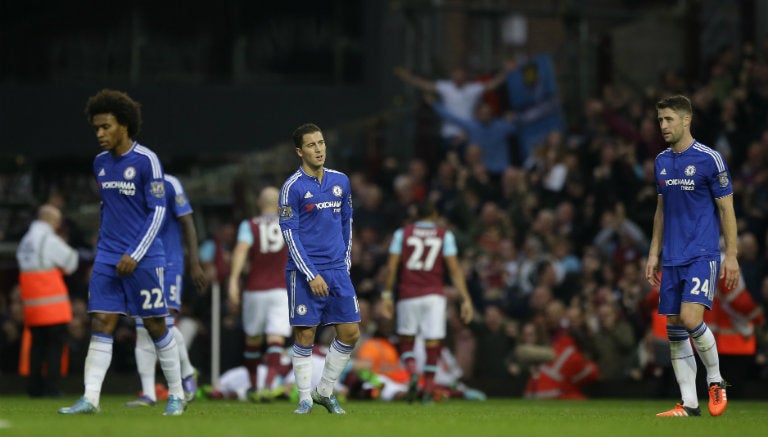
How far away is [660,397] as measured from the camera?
1714 centimetres

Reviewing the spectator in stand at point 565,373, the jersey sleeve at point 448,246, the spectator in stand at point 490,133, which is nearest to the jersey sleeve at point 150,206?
the jersey sleeve at point 448,246

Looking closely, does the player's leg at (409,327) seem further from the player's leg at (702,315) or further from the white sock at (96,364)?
the white sock at (96,364)

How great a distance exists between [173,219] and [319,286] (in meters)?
2.70

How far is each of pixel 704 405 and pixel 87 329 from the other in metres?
9.07

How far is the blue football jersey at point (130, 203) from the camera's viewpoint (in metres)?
10.4

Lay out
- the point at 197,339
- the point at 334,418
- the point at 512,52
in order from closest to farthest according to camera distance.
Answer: the point at 334,418
the point at 197,339
the point at 512,52

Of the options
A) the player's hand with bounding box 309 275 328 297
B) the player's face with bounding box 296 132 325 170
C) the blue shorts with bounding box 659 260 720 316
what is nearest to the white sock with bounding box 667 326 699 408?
the blue shorts with bounding box 659 260 720 316

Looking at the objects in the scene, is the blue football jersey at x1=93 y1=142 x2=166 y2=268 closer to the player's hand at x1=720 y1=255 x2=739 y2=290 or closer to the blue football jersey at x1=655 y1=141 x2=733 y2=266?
the blue football jersey at x1=655 y1=141 x2=733 y2=266

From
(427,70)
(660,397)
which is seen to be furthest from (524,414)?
(427,70)

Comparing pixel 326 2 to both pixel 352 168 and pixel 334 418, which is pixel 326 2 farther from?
pixel 334 418

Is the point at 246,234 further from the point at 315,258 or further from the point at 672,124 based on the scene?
the point at 672,124

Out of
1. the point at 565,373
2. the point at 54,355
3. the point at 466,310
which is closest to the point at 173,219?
the point at 466,310

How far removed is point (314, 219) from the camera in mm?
11070

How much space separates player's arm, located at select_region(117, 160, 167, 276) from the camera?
403 inches
